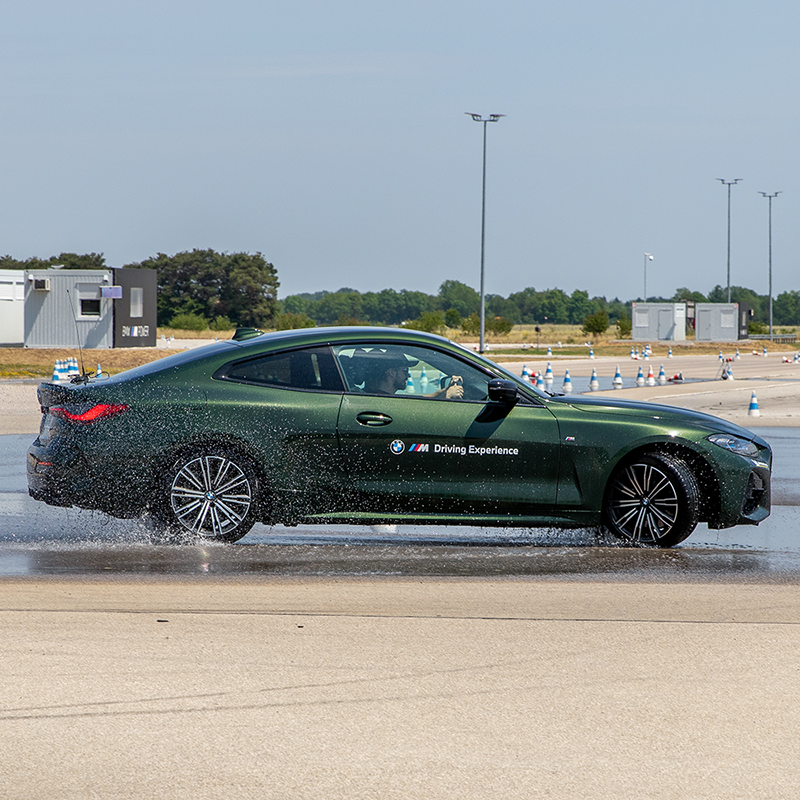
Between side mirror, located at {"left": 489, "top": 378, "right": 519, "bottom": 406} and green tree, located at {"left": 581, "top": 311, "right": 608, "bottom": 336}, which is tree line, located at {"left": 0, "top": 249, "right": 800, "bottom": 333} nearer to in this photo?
green tree, located at {"left": 581, "top": 311, "right": 608, "bottom": 336}

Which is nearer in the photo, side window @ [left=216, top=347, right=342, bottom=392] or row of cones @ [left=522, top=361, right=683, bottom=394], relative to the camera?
side window @ [left=216, top=347, right=342, bottom=392]

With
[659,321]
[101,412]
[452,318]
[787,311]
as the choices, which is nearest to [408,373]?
[101,412]

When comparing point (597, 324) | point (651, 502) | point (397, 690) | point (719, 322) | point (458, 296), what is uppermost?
point (458, 296)

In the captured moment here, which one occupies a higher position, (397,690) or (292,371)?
(292,371)

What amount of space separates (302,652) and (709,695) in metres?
1.79

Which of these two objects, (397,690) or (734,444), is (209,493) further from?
(734,444)

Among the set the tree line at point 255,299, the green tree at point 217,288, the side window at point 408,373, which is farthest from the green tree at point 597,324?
the side window at point 408,373

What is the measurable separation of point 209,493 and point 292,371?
0.98 metres

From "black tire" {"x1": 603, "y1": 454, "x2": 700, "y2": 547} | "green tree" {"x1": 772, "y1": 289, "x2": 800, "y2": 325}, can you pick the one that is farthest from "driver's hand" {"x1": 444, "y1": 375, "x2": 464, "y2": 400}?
"green tree" {"x1": 772, "y1": 289, "x2": 800, "y2": 325}

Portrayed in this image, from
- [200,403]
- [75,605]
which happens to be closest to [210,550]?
[200,403]

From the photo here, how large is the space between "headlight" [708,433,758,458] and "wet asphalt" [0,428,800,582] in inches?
27.1

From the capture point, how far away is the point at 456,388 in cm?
827

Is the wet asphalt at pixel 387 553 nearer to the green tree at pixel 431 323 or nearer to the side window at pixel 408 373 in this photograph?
the side window at pixel 408 373

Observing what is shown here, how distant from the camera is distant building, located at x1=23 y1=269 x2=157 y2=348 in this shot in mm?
51719
